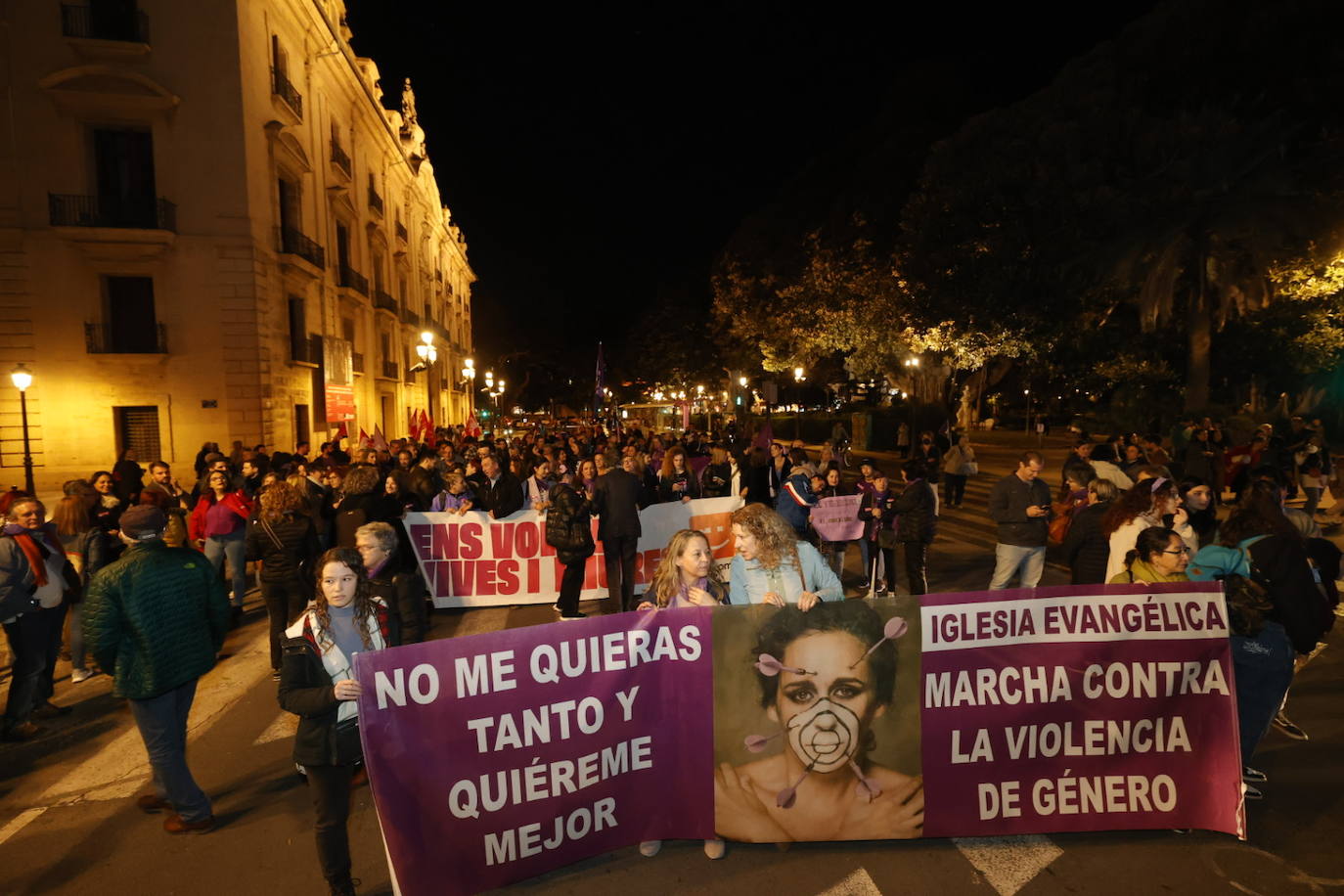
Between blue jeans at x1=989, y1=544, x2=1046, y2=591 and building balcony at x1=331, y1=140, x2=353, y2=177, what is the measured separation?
1045 inches

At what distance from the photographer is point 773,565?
13.4 feet

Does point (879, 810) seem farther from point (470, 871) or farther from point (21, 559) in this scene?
point (21, 559)

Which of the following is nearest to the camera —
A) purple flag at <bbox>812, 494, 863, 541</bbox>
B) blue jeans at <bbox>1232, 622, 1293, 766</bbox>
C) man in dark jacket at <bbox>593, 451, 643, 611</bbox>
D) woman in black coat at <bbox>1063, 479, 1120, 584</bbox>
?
blue jeans at <bbox>1232, 622, 1293, 766</bbox>

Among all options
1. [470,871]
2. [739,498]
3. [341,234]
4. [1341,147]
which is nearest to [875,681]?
[470,871]

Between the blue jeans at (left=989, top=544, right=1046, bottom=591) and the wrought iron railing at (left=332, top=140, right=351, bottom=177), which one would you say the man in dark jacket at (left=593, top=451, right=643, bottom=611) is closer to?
the blue jeans at (left=989, top=544, right=1046, bottom=591)

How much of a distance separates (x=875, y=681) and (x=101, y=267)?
71.3 feet

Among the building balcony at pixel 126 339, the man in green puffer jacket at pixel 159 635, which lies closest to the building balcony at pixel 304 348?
the building balcony at pixel 126 339

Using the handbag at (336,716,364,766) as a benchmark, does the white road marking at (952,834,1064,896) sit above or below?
below

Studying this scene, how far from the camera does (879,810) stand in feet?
12.1

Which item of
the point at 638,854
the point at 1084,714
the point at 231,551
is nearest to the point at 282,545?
the point at 231,551

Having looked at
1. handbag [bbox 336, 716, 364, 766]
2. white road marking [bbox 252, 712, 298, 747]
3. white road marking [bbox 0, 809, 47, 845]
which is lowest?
white road marking [bbox 0, 809, 47, 845]

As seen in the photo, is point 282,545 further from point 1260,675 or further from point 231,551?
point 1260,675

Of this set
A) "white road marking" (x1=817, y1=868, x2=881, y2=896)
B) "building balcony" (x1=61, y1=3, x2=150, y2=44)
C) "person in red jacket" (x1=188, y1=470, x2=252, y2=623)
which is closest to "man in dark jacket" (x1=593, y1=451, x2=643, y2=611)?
"person in red jacket" (x1=188, y1=470, x2=252, y2=623)

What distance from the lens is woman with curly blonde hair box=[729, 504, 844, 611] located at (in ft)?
13.4
